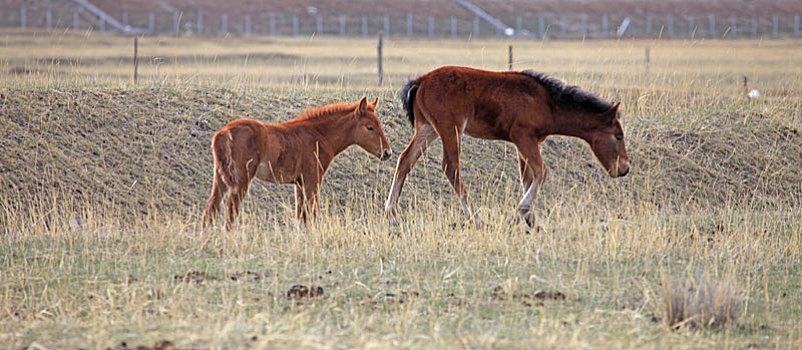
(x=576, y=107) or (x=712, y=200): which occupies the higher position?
(x=576, y=107)

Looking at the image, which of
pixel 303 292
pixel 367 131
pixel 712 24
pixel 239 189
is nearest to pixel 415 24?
pixel 712 24

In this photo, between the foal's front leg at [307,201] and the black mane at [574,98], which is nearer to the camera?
the foal's front leg at [307,201]

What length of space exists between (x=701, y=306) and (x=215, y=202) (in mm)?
4704

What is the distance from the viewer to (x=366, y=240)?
8.64 metres

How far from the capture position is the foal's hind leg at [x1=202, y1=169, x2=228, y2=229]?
29.3 feet

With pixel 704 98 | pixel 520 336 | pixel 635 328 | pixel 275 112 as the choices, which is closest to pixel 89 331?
pixel 520 336

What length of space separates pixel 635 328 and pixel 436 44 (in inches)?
2145

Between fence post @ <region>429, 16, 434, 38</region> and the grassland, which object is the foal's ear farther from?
fence post @ <region>429, 16, 434, 38</region>

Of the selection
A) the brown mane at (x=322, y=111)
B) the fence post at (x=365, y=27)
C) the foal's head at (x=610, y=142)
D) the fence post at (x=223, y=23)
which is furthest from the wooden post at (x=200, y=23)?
the foal's head at (x=610, y=142)

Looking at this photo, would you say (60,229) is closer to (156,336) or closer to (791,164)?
(156,336)

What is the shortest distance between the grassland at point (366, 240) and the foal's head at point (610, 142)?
1.47ft

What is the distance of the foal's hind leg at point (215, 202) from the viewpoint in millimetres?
8922

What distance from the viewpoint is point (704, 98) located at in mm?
17156

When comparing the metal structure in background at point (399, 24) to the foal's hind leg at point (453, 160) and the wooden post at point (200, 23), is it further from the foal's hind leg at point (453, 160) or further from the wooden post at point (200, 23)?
the foal's hind leg at point (453, 160)
